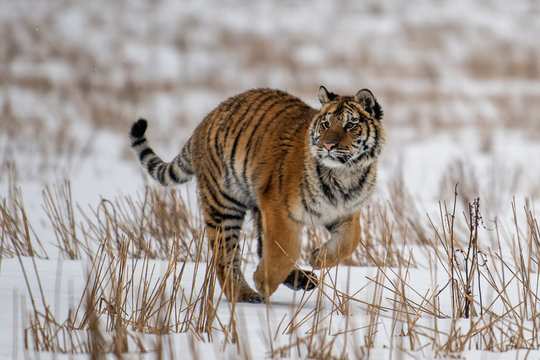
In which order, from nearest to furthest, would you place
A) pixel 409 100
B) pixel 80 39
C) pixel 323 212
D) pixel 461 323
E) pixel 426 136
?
pixel 461 323 → pixel 323 212 → pixel 426 136 → pixel 409 100 → pixel 80 39

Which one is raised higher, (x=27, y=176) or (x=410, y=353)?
(x=27, y=176)

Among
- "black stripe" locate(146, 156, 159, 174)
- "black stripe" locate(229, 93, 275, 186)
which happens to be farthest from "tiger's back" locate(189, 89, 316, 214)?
"black stripe" locate(146, 156, 159, 174)

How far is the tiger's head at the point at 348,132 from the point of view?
3.39 meters

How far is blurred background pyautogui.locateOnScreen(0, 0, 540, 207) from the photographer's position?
33.6 ft

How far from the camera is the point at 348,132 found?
136 inches

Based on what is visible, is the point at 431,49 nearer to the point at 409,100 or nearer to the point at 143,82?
the point at 409,100

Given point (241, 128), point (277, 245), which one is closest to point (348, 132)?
point (277, 245)

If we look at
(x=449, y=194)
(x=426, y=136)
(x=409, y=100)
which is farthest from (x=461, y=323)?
(x=409, y=100)

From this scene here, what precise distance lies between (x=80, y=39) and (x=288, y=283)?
15.2 meters

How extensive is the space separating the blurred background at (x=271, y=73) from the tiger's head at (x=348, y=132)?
13.5 feet

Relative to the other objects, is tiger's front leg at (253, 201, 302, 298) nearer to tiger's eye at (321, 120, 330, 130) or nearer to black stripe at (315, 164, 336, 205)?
black stripe at (315, 164, 336, 205)

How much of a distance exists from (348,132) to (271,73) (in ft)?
41.8

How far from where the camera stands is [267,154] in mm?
3732

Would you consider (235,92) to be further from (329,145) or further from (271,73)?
(329,145)
